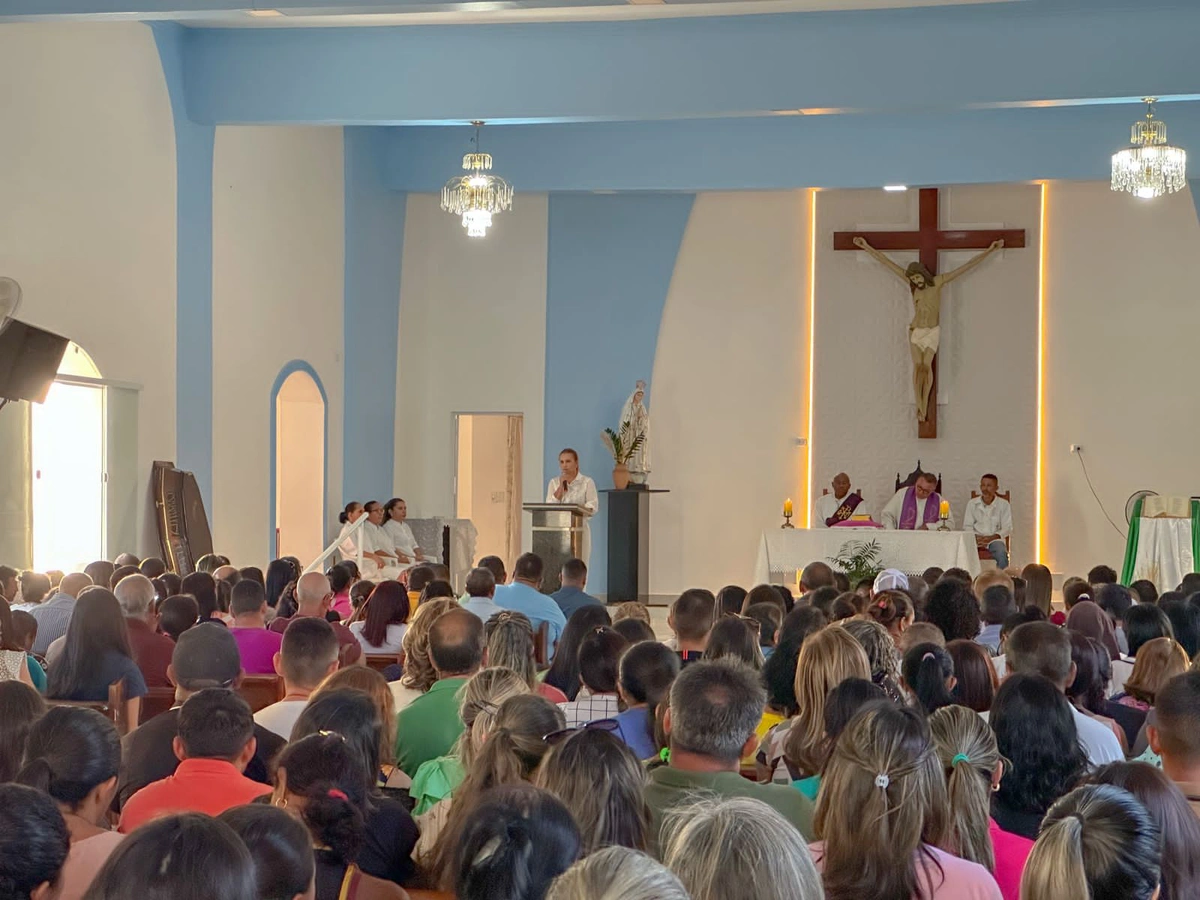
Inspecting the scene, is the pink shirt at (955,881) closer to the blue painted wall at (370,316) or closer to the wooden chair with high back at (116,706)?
the wooden chair with high back at (116,706)

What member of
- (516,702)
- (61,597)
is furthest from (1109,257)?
(516,702)

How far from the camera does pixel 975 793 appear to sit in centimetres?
266

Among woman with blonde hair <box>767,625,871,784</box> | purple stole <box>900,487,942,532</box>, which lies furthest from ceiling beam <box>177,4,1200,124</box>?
woman with blonde hair <box>767,625,871,784</box>

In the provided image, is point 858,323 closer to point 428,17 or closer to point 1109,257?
point 1109,257

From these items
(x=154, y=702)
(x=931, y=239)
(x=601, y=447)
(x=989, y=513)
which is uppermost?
(x=931, y=239)

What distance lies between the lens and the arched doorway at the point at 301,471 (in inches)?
475

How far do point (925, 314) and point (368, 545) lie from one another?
538 cm

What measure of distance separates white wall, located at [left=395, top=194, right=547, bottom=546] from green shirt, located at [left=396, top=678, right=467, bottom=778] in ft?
31.2

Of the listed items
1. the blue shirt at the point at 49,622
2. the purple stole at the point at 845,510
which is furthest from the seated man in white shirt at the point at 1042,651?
the purple stole at the point at 845,510

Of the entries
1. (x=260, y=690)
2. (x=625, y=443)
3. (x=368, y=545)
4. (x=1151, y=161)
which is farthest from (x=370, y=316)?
(x=260, y=690)

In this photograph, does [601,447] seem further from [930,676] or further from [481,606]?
[930,676]

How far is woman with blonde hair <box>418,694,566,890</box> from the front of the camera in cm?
279

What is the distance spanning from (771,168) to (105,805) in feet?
31.3

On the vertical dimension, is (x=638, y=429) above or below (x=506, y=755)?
above
